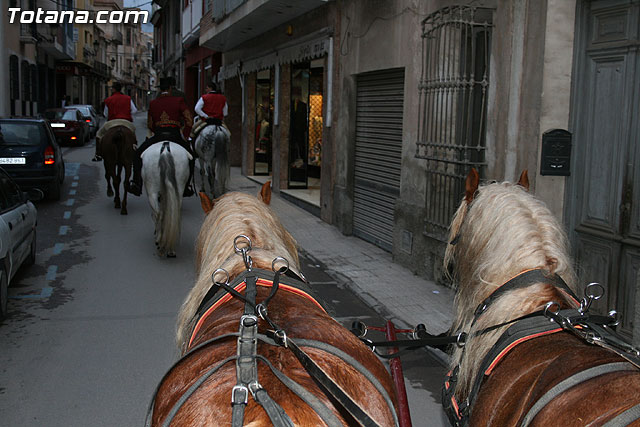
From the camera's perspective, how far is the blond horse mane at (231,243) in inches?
114

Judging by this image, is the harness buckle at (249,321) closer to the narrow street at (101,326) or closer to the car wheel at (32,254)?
the narrow street at (101,326)

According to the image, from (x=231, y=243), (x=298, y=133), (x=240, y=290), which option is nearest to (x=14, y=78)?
(x=298, y=133)

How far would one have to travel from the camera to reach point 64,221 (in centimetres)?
1176

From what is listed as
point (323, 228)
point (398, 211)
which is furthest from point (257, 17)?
point (398, 211)

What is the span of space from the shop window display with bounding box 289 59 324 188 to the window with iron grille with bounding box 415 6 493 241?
25.0 feet

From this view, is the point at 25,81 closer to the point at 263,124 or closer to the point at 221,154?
the point at 263,124

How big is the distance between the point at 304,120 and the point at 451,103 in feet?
28.6

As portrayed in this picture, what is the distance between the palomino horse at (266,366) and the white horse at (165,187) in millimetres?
6294

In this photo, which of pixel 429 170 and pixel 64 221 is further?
pixel 64 221

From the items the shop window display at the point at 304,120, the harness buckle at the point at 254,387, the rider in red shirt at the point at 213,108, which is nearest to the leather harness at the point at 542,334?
the harness buckle at the point at 254,387

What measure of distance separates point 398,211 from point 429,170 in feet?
4.13

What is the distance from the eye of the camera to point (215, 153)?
12.2 m

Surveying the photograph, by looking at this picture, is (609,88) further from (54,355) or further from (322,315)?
(54,355)

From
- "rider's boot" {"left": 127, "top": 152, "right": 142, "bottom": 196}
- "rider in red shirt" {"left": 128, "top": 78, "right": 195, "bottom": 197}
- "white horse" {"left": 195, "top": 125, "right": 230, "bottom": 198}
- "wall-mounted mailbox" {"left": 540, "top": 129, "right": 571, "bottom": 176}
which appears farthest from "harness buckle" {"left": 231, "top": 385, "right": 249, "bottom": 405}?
"white horse" {"left": 195, "top": 125, "right": 230, "bottom": 198}
